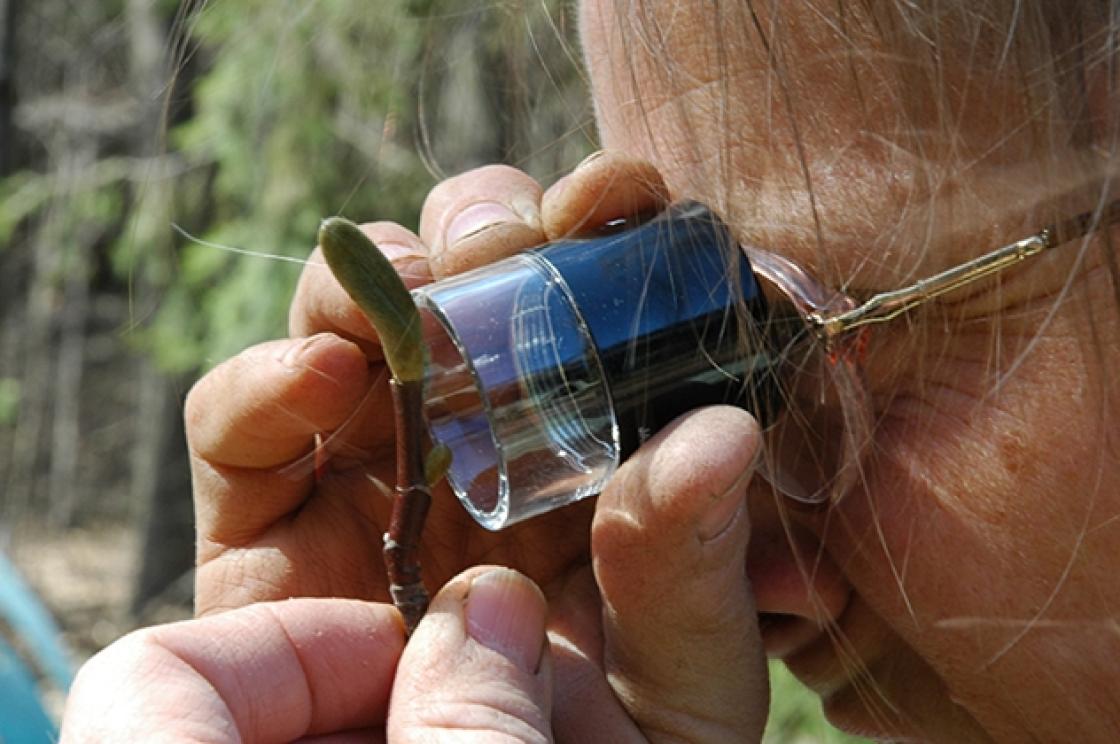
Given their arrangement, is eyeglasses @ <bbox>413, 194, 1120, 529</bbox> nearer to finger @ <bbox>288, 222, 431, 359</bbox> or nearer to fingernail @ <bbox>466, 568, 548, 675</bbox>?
fingernail @ <bbox>466, 568, 548, 675</bbox>

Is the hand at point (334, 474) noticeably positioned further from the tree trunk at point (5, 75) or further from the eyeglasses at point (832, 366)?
the tree trunk at point (5, 75)

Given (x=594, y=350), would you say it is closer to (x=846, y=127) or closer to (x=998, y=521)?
(x=846, y=127)

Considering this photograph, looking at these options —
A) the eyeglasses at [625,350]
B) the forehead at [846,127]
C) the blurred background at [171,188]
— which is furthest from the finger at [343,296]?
the forehead at [846,127]

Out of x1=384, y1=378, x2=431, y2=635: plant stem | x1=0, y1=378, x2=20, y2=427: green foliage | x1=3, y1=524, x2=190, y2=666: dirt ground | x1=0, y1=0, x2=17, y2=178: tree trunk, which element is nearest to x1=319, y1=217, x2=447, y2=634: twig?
x1=384, y1=378, x2=431, y2=635: plant stem

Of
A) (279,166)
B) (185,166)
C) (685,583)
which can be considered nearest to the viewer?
(685,583)

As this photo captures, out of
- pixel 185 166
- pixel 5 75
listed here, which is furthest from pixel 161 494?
pixel 185 166

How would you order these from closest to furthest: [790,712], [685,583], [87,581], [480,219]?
1. [685,583]
2. [480,219]
3. [790,712]
4. [87,581]
